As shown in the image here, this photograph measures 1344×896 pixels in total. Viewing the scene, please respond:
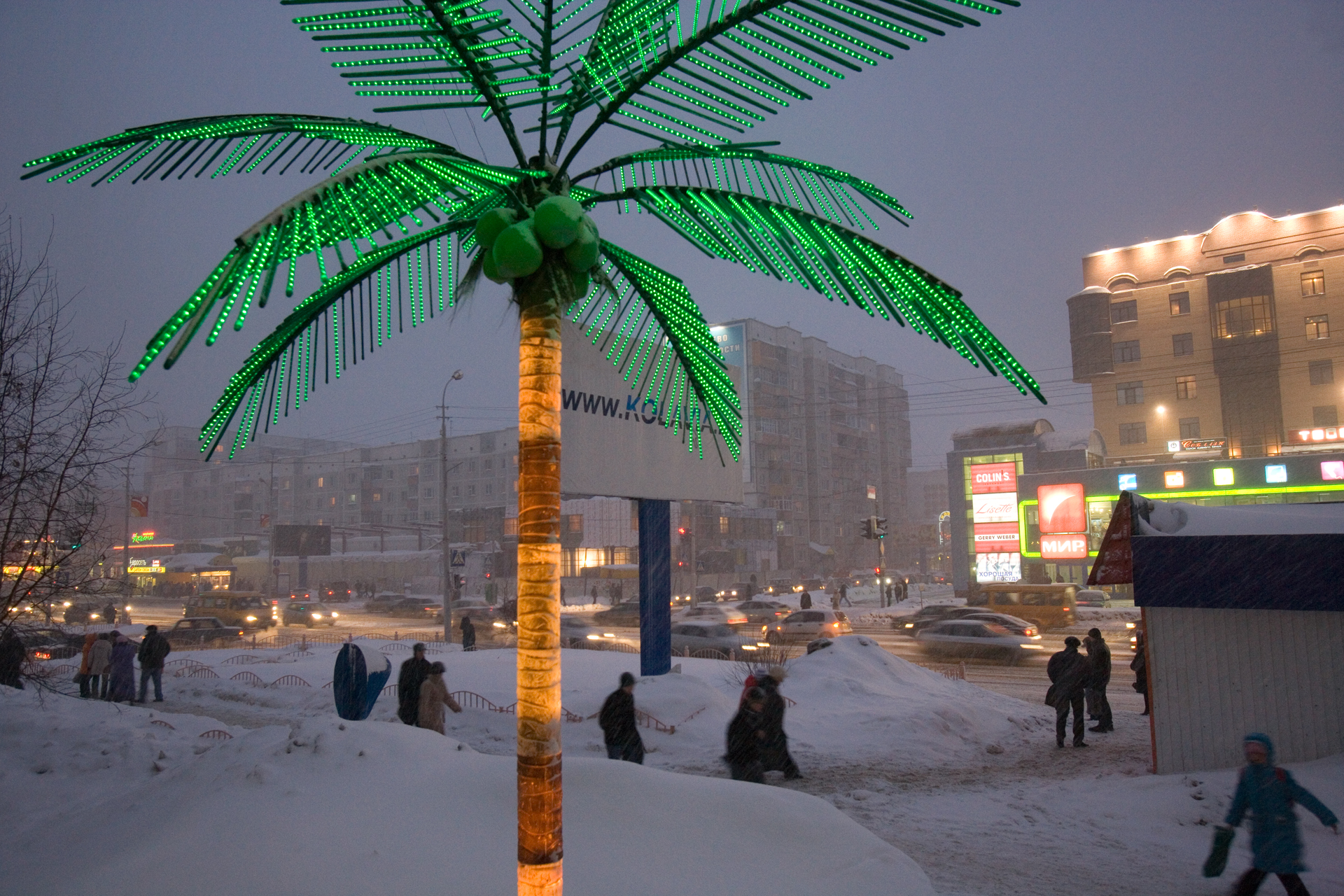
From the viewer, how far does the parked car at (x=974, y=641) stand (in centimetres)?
2278

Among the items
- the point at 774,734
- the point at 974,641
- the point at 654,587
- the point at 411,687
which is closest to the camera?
the point at 774,734

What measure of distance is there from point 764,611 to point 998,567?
23.7m

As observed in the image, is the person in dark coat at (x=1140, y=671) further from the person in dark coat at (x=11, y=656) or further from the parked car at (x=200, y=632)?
the parked car at (x=200, y=632)

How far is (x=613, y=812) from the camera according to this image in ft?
18.6

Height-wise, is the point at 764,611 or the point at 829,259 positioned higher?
the point at 829,259

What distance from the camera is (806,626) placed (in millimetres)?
27406

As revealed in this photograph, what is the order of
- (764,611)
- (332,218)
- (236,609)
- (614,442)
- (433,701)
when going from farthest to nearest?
(236,609)
(764,611)
(614,442)
(433,701)
(332,218)

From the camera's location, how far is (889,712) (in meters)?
13.6

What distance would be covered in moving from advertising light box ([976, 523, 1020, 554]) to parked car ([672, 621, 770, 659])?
3125cm

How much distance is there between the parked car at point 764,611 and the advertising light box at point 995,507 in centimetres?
2215

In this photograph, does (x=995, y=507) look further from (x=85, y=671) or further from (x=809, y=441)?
(x=85, y=671)

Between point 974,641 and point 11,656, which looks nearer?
point 11,656

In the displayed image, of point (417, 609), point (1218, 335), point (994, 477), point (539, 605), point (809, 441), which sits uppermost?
point (1218, 335)

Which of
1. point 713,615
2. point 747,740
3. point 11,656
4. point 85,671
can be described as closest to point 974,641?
point 713,615
